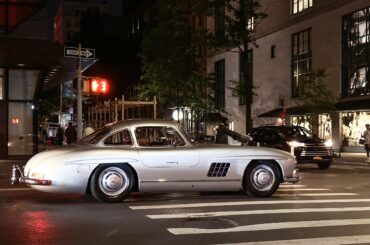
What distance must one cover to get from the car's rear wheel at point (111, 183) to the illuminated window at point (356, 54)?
26.4 meters

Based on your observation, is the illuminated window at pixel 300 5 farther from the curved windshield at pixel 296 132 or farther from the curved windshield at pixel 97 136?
the curved windshield at pixel 97 136

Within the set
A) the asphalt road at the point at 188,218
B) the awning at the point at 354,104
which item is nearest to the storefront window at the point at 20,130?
the asphalt road at the point at 188,218

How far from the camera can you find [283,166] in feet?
39.8

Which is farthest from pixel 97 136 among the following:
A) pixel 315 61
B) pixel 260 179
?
pixel 315 61

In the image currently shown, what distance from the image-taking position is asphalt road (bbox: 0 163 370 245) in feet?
25.9

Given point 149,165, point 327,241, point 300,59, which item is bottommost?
point 327,241

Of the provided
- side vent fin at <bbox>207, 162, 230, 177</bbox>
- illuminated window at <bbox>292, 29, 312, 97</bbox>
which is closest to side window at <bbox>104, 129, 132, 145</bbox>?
side vent fin at <bbox>207, 162, 230, 177</bbox>

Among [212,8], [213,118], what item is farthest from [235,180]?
A: [213,118]

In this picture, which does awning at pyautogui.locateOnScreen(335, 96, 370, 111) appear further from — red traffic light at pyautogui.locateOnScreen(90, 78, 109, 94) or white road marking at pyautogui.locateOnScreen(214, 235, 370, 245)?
white road marking at pyautogui.locateOnScreen(214, 235, 370, 245)

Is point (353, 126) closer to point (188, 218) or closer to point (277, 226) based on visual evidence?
point (188, 218)

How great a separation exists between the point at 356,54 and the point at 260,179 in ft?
85.8

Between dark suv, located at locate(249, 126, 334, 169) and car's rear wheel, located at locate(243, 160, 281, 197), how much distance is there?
8706 millimetres

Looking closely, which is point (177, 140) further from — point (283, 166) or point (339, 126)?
point (339, 126)

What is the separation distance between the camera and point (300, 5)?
42.0 m
